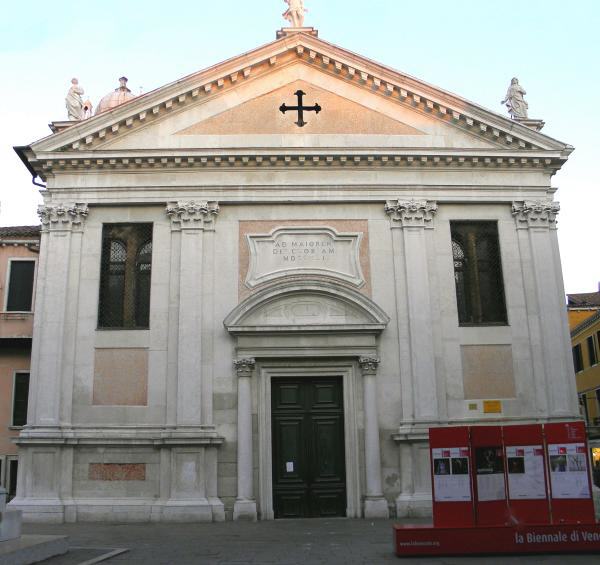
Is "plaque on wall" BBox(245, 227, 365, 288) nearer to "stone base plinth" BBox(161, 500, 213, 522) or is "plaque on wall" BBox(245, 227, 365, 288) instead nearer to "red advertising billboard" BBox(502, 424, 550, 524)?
"stone base plinth" BBox(161, 500, 213, 522)

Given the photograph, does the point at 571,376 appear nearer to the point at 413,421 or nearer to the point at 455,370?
the point at 455,370

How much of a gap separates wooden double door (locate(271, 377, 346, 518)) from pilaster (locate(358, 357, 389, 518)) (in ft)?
2.24

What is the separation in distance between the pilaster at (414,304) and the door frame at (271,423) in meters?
1.37

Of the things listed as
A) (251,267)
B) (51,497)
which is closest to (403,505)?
(251,267)

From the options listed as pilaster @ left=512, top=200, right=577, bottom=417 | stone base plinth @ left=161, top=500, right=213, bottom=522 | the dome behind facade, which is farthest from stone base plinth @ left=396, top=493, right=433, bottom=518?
the dome behind facade

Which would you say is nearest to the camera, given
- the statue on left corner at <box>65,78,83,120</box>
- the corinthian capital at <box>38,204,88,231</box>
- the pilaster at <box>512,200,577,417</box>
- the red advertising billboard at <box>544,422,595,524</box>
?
the red advertising billboard at <box>544,422,595,524</box>

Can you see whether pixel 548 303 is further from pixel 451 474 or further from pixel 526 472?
pixel 451 474

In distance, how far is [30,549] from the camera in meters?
10.2

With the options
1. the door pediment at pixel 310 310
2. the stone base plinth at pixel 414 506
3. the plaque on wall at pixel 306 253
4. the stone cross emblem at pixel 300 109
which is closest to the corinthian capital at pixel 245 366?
the door pediment at pixel 310 310

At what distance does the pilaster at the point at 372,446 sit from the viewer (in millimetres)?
17109

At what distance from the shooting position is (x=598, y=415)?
1588 inches

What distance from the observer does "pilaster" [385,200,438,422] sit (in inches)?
706

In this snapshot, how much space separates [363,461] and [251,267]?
5798 mm

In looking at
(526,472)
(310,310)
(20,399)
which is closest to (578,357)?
(310,310)
